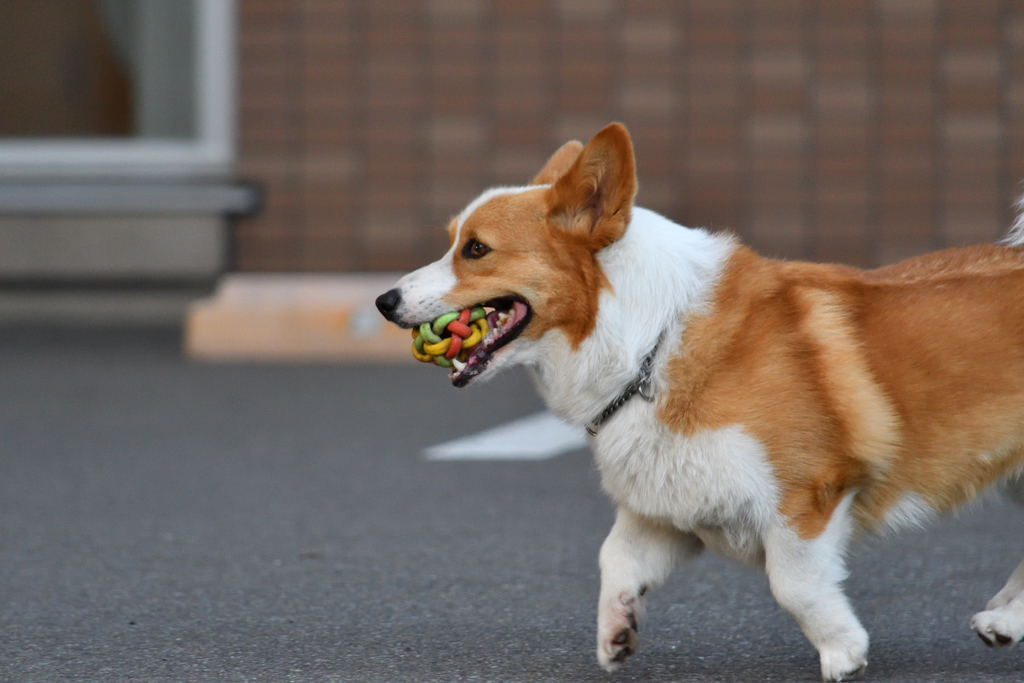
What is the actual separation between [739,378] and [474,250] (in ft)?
2.40

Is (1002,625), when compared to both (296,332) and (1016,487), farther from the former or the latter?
(296,332)

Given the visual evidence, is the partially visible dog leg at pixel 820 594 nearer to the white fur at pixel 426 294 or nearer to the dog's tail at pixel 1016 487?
the dog's tail at pixel 1016 487

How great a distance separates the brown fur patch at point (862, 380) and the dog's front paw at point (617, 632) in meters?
0.45

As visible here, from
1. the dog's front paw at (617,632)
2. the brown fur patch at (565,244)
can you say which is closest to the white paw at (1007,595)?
the dog's front paw at (617,632)

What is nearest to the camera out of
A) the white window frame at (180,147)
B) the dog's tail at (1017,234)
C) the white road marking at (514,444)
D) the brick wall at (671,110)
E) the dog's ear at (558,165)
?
the dog's tail at (1017,234)

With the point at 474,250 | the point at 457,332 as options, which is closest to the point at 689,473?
the point at 457,332

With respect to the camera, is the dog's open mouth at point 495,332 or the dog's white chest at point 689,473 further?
the dog's open mouth at point 495,332

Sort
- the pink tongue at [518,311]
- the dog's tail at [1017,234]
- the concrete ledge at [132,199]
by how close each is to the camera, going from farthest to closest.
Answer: the concrete ledge at [132,199] → the dog's tail at [1017,234] → the pink tongue at [518,311]

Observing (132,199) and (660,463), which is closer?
(660,463)

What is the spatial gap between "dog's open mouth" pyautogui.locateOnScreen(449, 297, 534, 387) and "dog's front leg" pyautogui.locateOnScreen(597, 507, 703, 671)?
50 centimetres

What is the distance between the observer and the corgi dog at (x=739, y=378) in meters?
3.25

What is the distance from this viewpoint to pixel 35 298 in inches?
427

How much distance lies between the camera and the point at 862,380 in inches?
131

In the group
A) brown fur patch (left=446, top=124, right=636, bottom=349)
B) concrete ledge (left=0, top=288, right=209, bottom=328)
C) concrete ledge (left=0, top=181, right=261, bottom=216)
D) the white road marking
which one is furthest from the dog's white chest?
concrete ledge (left=0, top=288, right=209, bottom=328)
